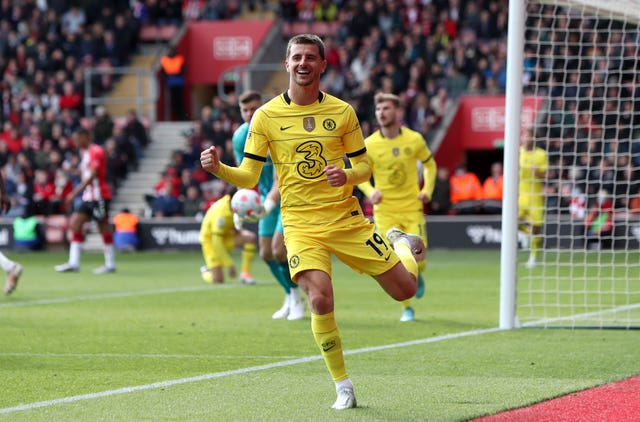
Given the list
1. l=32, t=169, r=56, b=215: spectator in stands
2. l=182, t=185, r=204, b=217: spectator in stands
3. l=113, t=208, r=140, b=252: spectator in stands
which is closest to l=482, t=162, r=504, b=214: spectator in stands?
l=182, t=185, r=204, b=217: spectator in stands

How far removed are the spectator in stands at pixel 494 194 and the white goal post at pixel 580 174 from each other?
2791 mm

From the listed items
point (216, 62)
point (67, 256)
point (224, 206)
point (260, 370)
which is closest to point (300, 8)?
point (216, 62)

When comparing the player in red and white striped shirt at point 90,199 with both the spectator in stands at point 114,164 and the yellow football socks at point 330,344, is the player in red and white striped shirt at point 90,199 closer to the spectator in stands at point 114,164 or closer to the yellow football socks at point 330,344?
the spectator in stands at point 114,164

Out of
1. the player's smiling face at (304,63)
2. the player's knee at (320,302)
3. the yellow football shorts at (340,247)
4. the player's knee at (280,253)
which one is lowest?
the player's knee at (280,253)

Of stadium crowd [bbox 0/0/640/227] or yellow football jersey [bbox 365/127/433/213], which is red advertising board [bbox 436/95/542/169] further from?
yellow football jersey [bbox 365/127/433/213]

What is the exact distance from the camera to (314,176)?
751 cm

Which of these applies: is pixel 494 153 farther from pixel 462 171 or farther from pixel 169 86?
pixel 169 86

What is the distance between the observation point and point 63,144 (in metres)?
29.8

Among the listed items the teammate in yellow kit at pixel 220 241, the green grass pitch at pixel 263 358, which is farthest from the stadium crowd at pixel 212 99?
the green grass pitch at pixel 263 358

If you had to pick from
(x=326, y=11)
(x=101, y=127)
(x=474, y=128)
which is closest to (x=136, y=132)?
(x=101, y=127)

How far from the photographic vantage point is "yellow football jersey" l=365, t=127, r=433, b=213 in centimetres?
1277

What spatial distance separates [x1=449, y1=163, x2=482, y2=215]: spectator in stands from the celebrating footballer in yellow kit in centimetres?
1811

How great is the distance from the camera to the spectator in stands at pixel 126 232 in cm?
2511

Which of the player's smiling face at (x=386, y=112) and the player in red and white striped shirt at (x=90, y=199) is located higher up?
the player's smiling face at (x=386, y=112)
